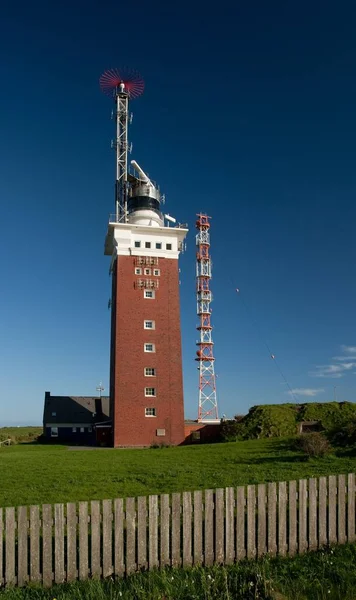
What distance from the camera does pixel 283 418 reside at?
39531 millimetres

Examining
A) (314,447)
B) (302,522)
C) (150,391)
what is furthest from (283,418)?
(302,522)

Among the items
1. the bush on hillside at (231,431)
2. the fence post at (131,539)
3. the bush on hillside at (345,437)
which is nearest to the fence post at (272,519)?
the fence post at (131,539)

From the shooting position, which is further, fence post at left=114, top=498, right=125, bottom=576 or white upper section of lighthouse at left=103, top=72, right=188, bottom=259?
white upper section of lighthouse at left=103, top=72, right=188, bottom=259

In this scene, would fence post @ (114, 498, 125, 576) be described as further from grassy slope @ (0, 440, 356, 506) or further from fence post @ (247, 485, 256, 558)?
grassy slope @ (0, 440, 356, 506)

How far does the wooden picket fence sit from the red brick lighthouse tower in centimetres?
3667

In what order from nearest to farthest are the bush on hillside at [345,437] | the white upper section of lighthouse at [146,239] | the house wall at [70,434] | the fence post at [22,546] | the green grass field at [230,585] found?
the green grass field at [230,585] < the fence post at [22,546] < the bush on hillside at [345,437] < the white upper section of lighthouse at [146,239] < the house wall at [70,434]

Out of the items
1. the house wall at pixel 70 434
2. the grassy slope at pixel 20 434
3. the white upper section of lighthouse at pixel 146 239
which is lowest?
the grassy slope at pixel 20 434

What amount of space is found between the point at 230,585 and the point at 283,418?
111 ft

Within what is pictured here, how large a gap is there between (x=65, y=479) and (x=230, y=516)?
434 inches

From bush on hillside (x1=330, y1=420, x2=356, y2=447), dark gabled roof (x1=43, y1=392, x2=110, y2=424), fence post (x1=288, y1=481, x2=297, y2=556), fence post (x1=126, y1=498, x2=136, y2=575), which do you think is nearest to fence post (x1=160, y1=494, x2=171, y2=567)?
fence post (x1=126, y1=498, x2=136, y2=575)

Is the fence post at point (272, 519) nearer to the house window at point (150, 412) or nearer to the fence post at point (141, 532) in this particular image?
the fence post at point (141, 532)

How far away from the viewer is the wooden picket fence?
25.2 ft

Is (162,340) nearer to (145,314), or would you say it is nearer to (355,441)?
(145,314)

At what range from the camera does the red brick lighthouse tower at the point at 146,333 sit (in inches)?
1767
